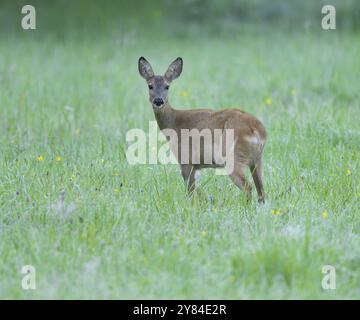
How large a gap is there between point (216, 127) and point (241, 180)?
0.56 m

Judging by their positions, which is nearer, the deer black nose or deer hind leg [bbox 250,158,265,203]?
deer hind leg [bbox 250,158,265,203]

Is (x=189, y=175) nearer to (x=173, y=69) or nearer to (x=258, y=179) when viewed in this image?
(x=258, y=179)

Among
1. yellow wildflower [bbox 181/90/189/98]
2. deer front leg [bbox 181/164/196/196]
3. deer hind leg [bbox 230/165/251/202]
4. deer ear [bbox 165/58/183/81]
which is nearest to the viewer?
deer hind leg [bbox 230/165/251/202]

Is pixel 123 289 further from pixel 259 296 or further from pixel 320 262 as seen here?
pixel 320 262

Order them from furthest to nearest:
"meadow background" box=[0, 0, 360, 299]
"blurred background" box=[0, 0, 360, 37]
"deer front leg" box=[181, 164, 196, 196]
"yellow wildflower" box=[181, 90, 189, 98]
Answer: "blurred background" box=[0, 0, 360, 37]
"yellow wildflower" box=[181, 90, 189, 98]
"deer front leg" box=[181, 164, 196, 196]
"meadow background" box=[0, 0, 360, 299]

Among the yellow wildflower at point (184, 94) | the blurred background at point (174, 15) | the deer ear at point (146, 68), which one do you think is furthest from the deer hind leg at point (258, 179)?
the blurred background at point (174, 15)

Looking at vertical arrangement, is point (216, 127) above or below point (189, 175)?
above

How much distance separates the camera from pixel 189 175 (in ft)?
22.6

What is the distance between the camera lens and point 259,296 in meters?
4.88

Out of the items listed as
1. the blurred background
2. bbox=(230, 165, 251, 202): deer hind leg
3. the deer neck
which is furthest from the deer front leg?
the blurred background

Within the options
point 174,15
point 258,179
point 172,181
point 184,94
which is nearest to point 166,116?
point 172,181

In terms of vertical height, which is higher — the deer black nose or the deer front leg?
the deer black nose

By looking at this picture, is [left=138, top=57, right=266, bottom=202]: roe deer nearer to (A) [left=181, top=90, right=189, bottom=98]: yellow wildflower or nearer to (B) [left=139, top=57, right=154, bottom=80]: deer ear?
(B) [left=139, top=57, right=154, bottom=80]: deer ear

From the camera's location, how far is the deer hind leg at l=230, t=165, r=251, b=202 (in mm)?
6473
